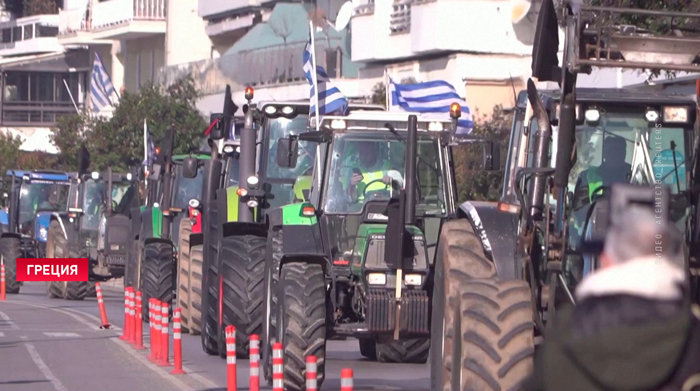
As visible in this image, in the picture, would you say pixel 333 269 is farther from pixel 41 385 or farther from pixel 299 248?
pixel 41 385

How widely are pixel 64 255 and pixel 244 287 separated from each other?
14.2m

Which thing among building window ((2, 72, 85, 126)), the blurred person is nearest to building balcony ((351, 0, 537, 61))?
the blurred person

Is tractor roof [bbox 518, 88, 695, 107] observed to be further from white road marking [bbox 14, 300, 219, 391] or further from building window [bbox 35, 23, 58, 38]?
building window [bbox 35, 23, 58, 38]

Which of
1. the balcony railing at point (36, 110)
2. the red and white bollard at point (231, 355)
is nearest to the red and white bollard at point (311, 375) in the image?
the red and white bollard at point (231, 355)

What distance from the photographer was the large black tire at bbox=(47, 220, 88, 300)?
28.0 metres

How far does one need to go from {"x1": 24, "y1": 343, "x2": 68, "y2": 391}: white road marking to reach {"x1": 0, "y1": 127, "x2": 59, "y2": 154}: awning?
4484 cm

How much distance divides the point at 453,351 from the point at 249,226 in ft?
22.0

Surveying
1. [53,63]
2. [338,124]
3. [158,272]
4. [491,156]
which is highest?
[53,63]

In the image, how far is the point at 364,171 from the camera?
1206 centimetres

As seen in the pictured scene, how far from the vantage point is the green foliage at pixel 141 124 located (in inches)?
1657

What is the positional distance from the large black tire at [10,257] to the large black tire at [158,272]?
33.4 ft

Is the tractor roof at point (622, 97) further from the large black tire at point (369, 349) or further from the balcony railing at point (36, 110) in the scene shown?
the balcony railing at point (36, 110)

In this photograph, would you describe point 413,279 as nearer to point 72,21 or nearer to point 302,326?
point 302,326

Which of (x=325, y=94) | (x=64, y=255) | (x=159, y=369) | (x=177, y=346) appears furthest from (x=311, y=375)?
(x=64, y=255)
